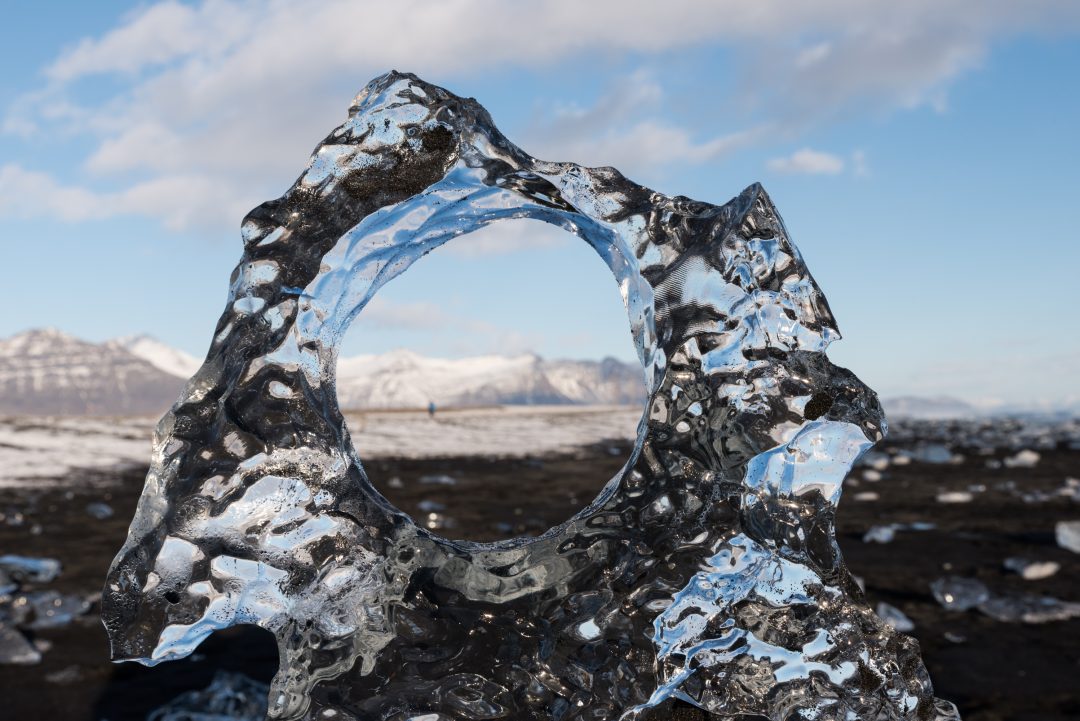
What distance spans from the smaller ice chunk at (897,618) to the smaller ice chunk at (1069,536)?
7.26 feet

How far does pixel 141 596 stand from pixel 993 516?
7076 millimetres

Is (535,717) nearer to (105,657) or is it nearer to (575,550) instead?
(575,550)

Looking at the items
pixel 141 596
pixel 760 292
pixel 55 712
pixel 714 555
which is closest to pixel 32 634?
pixel 55 712

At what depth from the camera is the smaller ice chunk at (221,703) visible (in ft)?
9.86

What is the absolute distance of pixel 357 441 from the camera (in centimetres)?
1681

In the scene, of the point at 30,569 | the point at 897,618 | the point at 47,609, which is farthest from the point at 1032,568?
the point at 30,569

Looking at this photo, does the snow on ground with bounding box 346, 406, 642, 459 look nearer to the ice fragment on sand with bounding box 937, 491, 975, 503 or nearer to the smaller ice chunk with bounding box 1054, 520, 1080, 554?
the ice fragment on sand with bounding box 937, 491, 975, 503

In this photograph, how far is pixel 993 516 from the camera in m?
7.12

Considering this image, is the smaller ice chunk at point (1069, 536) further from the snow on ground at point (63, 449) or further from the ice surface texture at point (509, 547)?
the snow on ground at point (63, 449)

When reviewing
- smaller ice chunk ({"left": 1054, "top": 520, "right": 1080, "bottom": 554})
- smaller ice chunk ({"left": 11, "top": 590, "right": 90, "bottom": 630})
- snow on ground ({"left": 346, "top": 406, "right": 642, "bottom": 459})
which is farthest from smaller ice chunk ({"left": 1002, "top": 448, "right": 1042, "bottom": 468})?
smaller ice chunk ({"left": 11, "top": 590, "right": 90, "bottom": 630})

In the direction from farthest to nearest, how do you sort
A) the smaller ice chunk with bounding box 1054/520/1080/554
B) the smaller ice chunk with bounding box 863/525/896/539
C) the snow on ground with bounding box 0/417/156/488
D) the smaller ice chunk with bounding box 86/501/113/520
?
1. the snow on ground with bounding box 0/417/156/488
2. the smaller ice chunk with bounding box 86/501/113/520
3. the smaller ice chunk with bounding box 863/525/896/539
4. the smaller ice chunk with bounding box 1054/520/1080/554

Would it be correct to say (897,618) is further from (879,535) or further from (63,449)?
(63,449)

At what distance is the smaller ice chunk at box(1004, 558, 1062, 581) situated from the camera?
4930 mm

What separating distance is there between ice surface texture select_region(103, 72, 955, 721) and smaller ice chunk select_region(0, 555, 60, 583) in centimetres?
367
